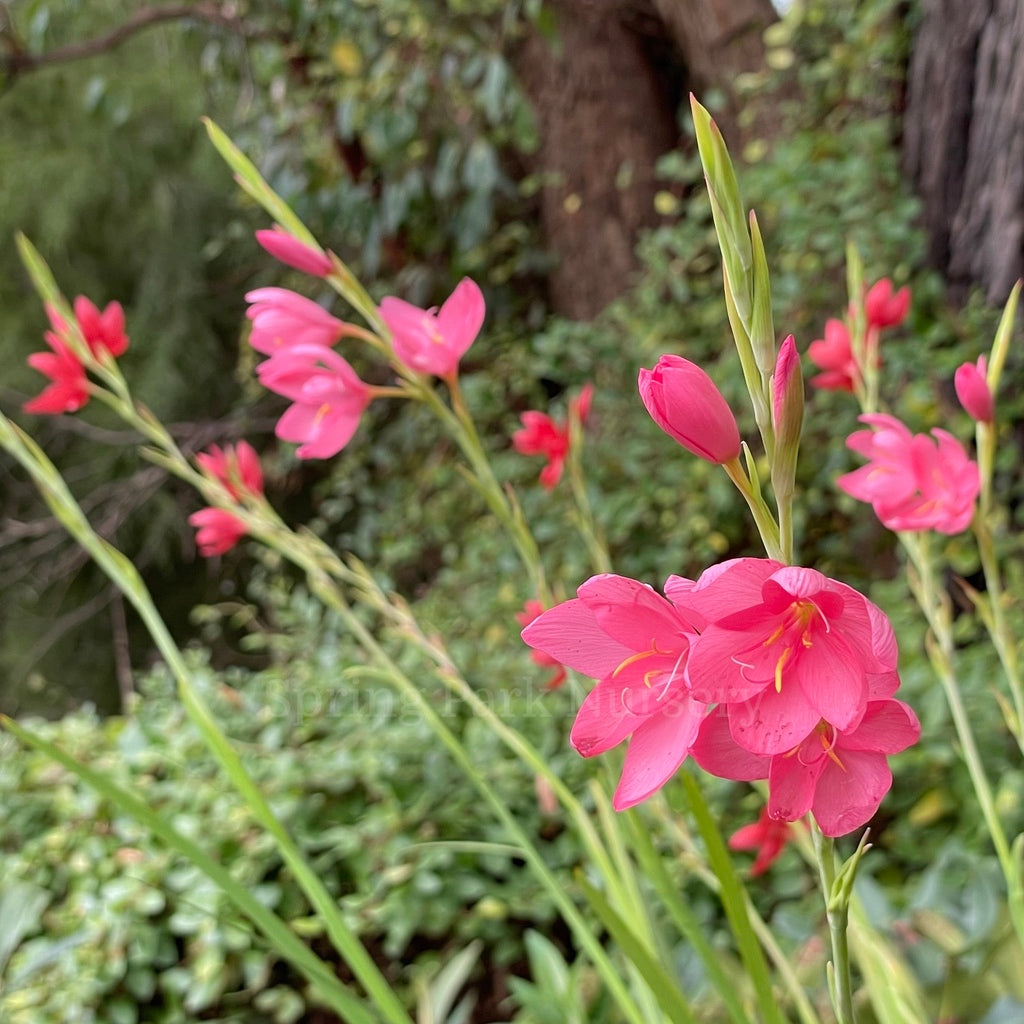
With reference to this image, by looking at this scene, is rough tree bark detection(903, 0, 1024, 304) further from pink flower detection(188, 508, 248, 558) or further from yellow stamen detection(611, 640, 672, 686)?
yellow stamen detection(611, 640, 672, 686)

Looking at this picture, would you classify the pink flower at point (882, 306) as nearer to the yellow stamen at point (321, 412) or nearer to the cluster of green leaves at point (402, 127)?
the yellow stamen at point (321, 412)

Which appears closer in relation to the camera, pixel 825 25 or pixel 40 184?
pixel 825 25

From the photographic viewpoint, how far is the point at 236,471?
776mm

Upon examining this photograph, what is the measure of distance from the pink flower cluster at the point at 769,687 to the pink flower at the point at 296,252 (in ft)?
1.17

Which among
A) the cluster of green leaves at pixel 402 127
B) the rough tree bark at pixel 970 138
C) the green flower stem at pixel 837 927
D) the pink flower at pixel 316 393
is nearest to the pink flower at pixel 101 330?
the pink flower at pixel 316 393

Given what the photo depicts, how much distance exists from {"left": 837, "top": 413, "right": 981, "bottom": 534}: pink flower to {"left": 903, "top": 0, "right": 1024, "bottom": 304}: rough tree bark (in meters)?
1.10

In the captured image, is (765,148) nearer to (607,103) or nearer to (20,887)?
(607,103)

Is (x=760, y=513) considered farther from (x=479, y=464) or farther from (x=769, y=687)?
(x=479, y=464)

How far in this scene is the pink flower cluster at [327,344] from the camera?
0.62m

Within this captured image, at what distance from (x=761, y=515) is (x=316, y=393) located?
41 cm

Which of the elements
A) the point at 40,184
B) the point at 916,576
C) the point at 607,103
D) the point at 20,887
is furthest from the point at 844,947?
the point at 40,184

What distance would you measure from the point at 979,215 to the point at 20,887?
6.02 ft

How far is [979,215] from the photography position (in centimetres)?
156

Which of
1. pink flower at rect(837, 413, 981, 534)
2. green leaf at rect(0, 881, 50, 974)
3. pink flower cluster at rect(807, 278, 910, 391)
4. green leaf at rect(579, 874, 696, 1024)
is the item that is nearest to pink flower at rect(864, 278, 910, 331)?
pink flower cluster at rect(807, 278, 910, 391)
